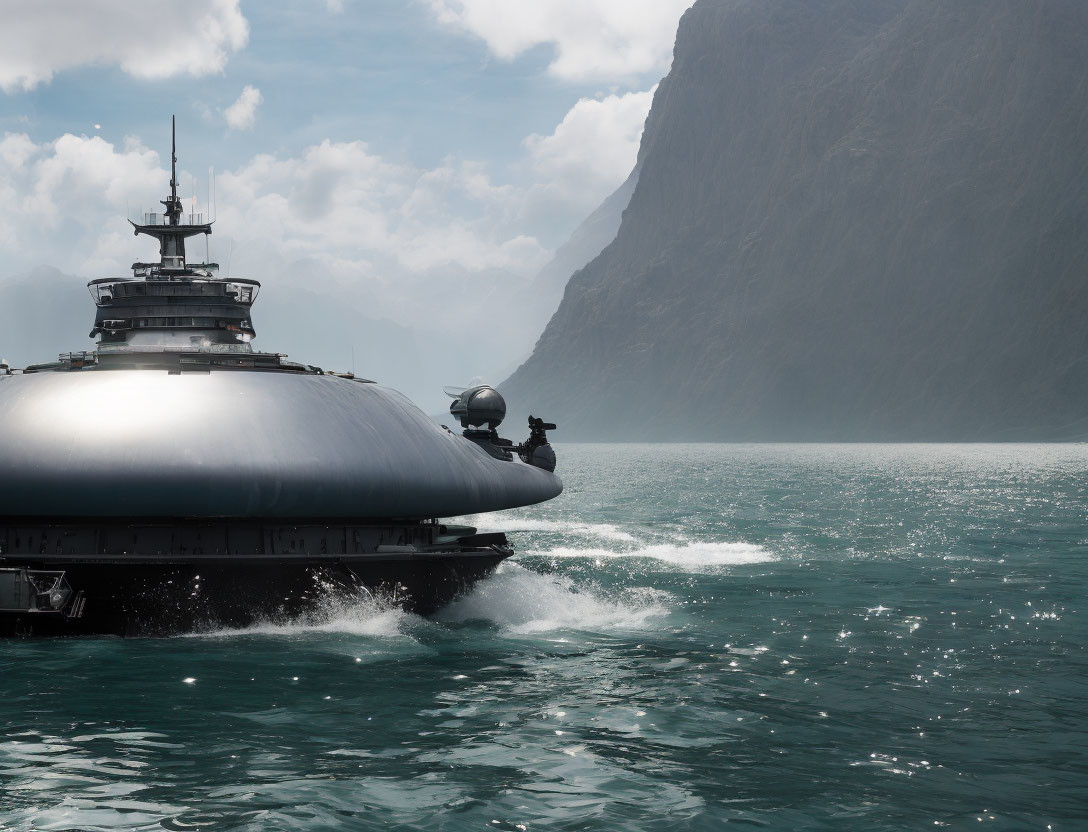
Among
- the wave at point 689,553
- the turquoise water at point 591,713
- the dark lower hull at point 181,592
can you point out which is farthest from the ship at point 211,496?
the wave at point 689,553

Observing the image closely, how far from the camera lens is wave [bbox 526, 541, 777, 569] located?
3819 cm

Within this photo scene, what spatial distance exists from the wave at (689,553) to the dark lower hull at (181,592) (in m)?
15.0

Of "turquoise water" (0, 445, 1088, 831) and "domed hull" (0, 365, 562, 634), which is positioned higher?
"domed hull" (0, 365, 562, 634)

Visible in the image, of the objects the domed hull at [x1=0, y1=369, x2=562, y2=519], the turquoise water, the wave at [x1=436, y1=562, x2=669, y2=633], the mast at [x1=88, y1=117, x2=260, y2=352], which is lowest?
the turquoise water

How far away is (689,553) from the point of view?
134 feet

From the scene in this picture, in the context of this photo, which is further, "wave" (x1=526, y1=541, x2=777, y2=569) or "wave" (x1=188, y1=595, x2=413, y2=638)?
"wave" (x1=526, y1=541, x2=777, y2=569)

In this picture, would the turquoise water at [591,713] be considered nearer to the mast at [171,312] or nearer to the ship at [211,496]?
the ship at [211,496]

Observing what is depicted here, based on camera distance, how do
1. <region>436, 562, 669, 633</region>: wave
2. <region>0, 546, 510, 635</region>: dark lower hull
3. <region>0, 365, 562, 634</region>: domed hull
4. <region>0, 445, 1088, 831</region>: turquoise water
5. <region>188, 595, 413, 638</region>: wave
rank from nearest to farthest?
1. <region>0, 445, 1088, 831</region>: turquoise water
2. <region>0, 546, 510, 635</region>: dark lower hull
3. <region>0, 365, 562, 634</region>: domed hull
4. <region>188, 595, 413, 638</region>: wave
5. <region>436, 562, 669, 633</region>: wave

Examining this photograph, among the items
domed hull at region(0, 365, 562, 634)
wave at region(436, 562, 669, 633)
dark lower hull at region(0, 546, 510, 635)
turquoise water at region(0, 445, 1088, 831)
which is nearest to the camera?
turquoise water at region(0, 445, 1088, 831)

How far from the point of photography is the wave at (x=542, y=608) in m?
25.7

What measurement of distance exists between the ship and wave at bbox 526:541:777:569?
11.1 meters

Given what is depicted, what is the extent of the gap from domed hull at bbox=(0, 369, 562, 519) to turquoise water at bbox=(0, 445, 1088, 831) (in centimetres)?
262

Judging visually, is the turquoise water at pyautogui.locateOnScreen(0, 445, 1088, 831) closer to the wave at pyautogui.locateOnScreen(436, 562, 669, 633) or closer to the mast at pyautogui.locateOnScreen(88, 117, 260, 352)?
the wave at pyautogui.locateOnScreen(436, 562, 669, 633)

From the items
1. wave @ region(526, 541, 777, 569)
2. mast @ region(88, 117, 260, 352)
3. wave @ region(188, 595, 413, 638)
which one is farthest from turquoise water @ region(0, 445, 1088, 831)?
mast @ region(88, 117, 260, 352)
